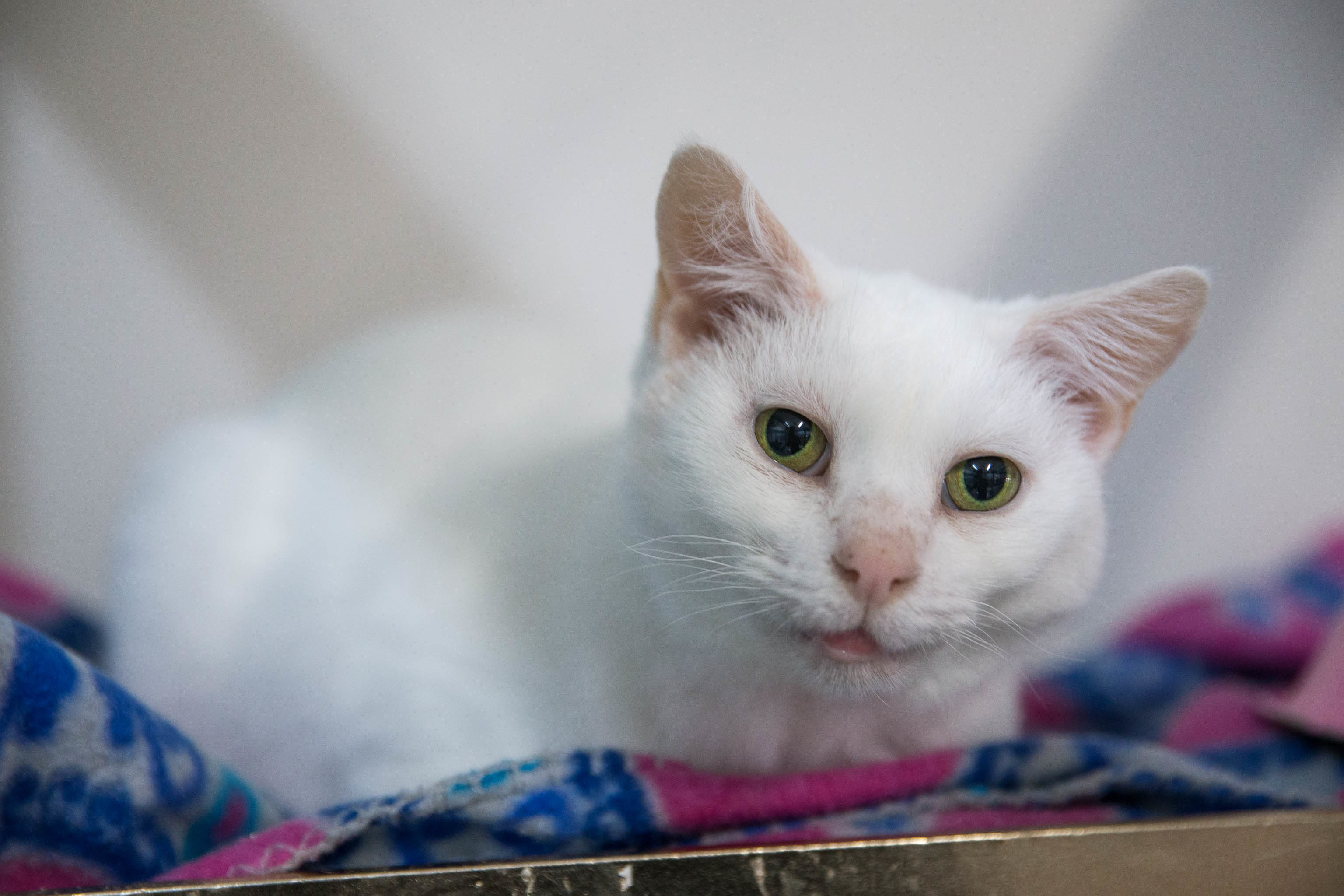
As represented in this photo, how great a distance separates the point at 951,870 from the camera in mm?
739

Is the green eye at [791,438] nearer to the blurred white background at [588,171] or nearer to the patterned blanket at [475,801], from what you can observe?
the blurred white background at [588,171]

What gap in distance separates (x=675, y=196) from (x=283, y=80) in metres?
0.49

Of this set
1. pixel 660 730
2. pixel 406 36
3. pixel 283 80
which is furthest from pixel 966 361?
pixel 283 80

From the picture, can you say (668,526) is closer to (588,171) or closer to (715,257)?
(715,257)

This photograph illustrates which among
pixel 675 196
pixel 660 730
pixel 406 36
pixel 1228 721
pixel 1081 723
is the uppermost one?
pixel 406 36

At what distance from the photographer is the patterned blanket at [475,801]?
774 millimetres

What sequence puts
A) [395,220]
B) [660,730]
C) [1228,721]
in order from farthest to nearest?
[1228,721]
[395,220]
[660,730]

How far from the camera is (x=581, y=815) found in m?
0.82

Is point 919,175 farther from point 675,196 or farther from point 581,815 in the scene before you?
point 581,815

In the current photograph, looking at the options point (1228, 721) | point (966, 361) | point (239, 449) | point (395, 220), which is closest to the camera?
point (966, 361)

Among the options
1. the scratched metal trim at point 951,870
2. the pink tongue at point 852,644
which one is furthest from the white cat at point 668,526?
the scratched metal trim at point 951,870

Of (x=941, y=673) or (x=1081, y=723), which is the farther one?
(x=1081, y=723)

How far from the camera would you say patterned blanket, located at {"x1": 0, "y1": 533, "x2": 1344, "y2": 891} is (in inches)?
30.5

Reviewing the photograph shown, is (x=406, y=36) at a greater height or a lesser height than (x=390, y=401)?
greater
